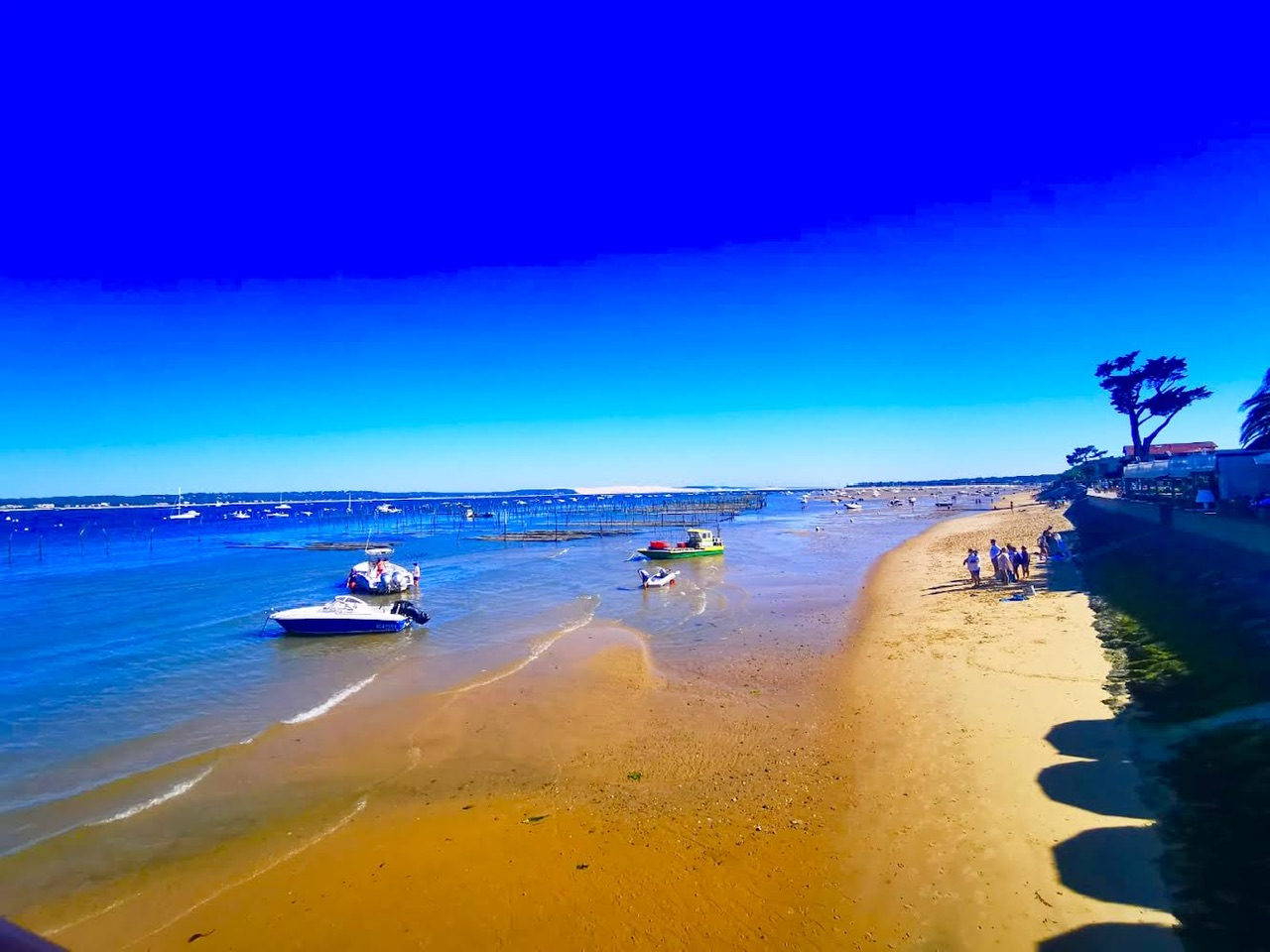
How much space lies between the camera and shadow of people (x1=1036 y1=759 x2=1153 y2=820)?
837 centimetres

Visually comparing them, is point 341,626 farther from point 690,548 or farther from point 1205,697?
point 690,548

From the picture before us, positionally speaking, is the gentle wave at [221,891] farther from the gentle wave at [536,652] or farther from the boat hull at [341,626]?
the boat hull at [341,626]

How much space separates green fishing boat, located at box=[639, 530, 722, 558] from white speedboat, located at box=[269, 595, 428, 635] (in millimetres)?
22286

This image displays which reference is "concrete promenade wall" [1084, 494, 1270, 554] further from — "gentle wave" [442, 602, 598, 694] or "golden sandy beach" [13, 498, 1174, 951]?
"gentle wave" [442, 602, 598, 694]

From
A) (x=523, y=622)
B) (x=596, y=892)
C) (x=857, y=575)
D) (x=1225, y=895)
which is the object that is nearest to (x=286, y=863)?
(x=596, y=892)

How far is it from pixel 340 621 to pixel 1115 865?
23503 mm

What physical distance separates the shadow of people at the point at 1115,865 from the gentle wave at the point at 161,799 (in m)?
13.2

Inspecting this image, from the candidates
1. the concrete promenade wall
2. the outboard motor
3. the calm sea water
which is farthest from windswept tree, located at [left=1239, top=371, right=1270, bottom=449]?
the outboard motor

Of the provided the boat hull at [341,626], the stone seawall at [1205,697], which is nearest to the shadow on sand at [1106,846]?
the stone seawall at [1205,697]

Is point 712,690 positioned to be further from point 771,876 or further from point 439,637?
point 439,637

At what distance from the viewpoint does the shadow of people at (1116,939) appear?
20.2 ft

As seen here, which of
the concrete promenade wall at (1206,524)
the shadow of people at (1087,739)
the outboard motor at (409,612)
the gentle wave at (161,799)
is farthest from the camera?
the outboard motor at (409,612)

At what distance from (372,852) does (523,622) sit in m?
16.2

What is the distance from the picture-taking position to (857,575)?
33812mm
